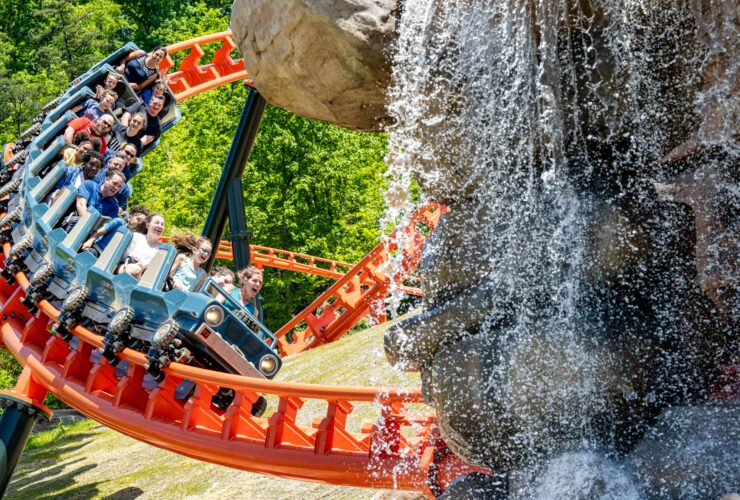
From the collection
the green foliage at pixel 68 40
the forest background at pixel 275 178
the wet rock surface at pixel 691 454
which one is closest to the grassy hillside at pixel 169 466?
the wet rock surface at pixel 691 454

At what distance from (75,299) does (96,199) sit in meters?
1.21

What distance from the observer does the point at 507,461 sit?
11.7ft

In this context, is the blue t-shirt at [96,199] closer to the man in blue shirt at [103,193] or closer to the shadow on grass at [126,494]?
the man in blue shirt at [103,193]

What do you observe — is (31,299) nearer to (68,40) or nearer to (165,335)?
(165,335)

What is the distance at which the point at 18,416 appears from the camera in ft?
22.6

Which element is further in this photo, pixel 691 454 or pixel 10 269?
pixel 10 269

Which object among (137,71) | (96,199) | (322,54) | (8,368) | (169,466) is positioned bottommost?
(169,466)

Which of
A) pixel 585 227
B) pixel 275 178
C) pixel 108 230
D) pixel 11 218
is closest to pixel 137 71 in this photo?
pixel 11 218

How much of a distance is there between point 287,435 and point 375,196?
15.0 meters

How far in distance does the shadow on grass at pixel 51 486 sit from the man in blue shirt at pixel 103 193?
213 centimetres

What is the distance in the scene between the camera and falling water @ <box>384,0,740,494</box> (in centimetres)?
342

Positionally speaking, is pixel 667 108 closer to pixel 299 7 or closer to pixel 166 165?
pixel 299 7

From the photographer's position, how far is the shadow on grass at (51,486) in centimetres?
736

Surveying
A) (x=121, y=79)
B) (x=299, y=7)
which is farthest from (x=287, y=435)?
(x=121, y=79)
